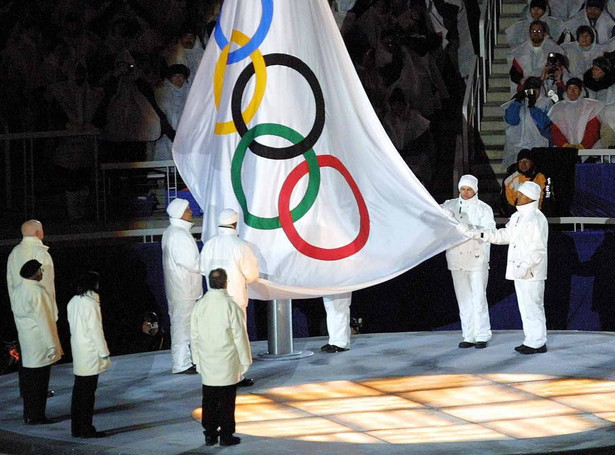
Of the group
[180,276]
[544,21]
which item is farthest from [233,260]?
[544,21]

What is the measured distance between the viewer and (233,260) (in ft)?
37.7

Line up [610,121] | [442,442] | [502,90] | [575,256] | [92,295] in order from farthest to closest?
[502,90] → [610,121] → [575,256] → [92,295] → [442,442]

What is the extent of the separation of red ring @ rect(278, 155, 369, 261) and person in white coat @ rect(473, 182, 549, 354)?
127 centimetres

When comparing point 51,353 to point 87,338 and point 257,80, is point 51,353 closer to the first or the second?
point 87,338

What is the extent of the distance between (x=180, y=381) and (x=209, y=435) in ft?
8.95

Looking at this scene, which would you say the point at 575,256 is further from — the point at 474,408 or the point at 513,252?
the point at 474,408

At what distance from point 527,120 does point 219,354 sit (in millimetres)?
7789

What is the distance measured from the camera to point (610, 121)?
1559 cm

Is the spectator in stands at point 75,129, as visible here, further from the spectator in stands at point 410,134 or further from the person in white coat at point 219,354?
the person in white coat at point 219,354

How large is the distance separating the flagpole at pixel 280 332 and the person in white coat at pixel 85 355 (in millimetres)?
3435

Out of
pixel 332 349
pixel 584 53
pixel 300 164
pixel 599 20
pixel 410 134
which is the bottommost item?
Answer: pixel 332 349

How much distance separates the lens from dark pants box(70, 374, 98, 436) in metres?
9.80

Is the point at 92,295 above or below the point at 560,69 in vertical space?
below

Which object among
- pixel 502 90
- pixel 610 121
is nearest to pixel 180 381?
pixel 610 121
